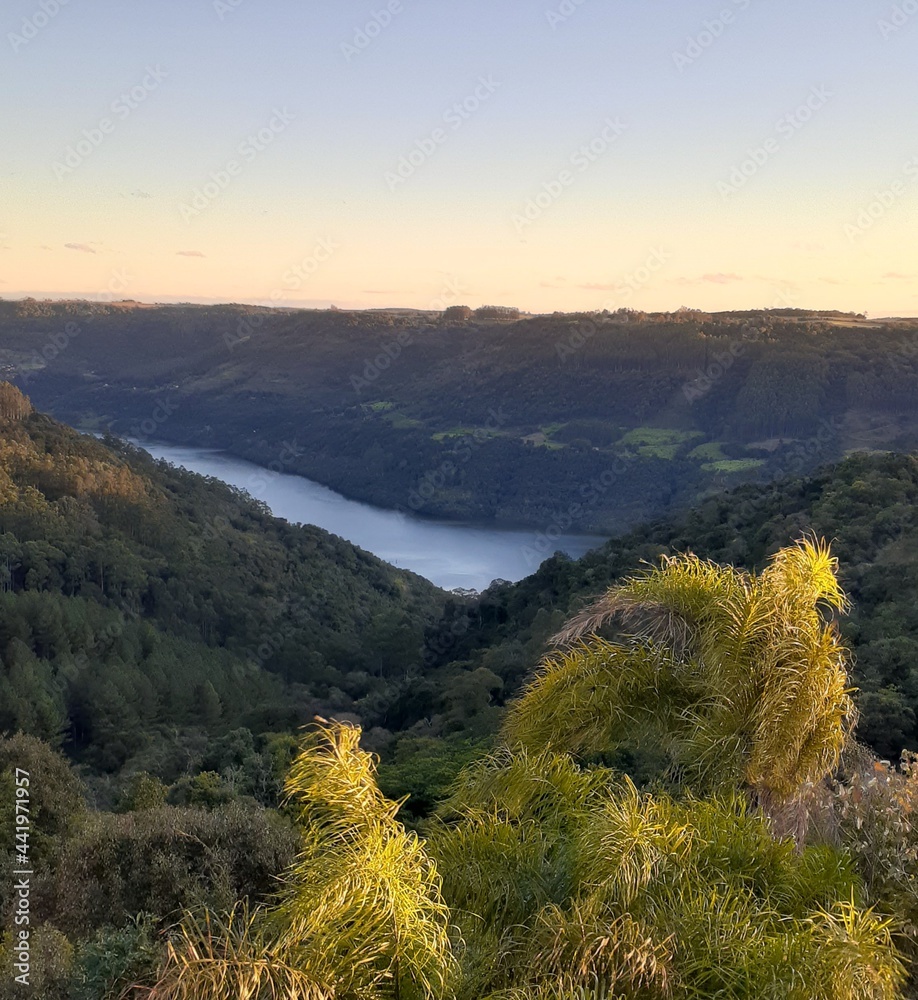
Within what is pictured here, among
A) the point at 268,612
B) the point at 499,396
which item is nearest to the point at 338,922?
the point at 268,612

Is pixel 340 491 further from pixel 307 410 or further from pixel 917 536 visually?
pixel 917 536

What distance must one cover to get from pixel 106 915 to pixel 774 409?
11739cm

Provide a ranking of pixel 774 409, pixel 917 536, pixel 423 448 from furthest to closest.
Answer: pixel 423 448 → pixel 774 409 → pixel 917 536

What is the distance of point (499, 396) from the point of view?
143 m

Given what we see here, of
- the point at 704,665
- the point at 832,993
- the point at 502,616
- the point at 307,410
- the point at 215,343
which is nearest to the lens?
the point at 832,993

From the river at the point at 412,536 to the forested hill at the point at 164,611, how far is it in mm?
21067

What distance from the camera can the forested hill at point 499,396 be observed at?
111 meters

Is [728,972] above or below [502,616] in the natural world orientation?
above

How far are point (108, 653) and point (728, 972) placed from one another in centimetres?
3910

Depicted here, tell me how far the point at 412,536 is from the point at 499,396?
44.5m

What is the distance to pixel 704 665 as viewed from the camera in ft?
23.0

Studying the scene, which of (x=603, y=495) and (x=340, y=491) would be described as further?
(x=340, y=491)

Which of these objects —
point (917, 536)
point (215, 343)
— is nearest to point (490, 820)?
point (917, 536)

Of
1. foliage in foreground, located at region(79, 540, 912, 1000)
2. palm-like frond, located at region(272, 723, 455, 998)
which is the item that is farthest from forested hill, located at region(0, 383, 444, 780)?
palm-like frond, located at region(272, 723, 455, 998)
